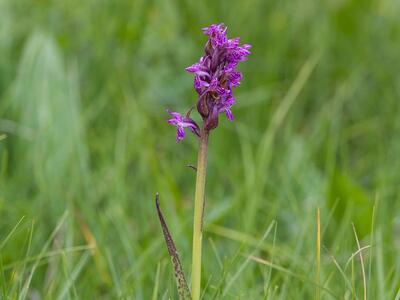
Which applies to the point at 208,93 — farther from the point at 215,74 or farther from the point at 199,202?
the point at 199,202

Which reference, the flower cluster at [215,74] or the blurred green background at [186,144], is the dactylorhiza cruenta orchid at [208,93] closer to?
the flower cluster at [215,74]

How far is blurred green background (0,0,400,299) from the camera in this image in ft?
9.24

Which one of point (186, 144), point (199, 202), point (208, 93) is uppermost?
point (186, 144)

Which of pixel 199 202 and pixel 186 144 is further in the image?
pixel 186 144

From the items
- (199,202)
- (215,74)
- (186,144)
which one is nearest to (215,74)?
(215,74)

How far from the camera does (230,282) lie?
2.20m

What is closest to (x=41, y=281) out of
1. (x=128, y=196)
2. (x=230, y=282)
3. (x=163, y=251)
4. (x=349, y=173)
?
(x=163, y=251)

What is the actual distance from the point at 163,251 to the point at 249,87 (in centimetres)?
173

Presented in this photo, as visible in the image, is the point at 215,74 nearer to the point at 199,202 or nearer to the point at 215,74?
the point at 215,74

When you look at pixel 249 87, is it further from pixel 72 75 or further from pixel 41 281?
pixel 41 281

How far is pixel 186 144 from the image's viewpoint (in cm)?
416

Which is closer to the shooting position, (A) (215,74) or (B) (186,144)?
(A) (215,74)

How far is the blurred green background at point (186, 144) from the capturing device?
9.24 feet

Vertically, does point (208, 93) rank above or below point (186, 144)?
below
